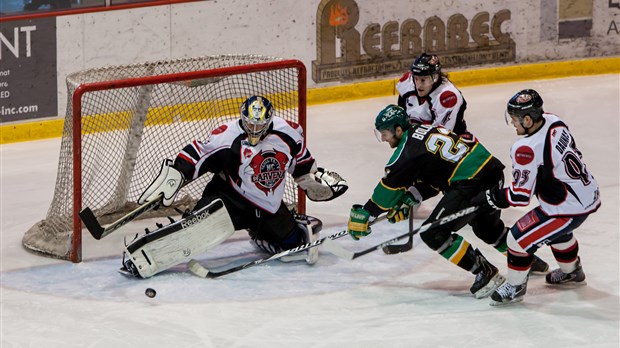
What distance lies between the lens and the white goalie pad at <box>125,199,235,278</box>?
6.14 meters

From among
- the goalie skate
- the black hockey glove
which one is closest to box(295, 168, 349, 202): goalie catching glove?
the goalie skate

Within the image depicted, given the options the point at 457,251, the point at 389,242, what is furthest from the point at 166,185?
the point at 457,251

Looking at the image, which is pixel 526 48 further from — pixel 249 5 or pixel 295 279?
pixel 295 279

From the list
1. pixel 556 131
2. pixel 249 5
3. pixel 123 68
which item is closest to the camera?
pixel 556 131

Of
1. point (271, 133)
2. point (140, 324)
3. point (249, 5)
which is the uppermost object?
point (249, 5)

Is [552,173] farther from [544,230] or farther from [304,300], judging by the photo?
[304,300]

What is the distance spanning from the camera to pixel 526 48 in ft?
33.0

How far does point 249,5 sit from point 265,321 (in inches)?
146

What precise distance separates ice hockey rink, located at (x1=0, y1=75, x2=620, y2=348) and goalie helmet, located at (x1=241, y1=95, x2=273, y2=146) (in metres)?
0.70

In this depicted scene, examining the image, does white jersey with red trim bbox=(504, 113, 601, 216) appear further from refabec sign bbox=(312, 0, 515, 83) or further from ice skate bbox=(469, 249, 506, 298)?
refabec sign bbox=(312, 0, 515, 83)

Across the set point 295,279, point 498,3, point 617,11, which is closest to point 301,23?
point 498,3

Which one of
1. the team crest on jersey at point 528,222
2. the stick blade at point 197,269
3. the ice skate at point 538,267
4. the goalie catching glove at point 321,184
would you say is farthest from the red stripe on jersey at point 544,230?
the stick blade at point 197,269

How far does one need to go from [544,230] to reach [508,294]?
347 millimetres

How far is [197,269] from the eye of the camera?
20.5ft
